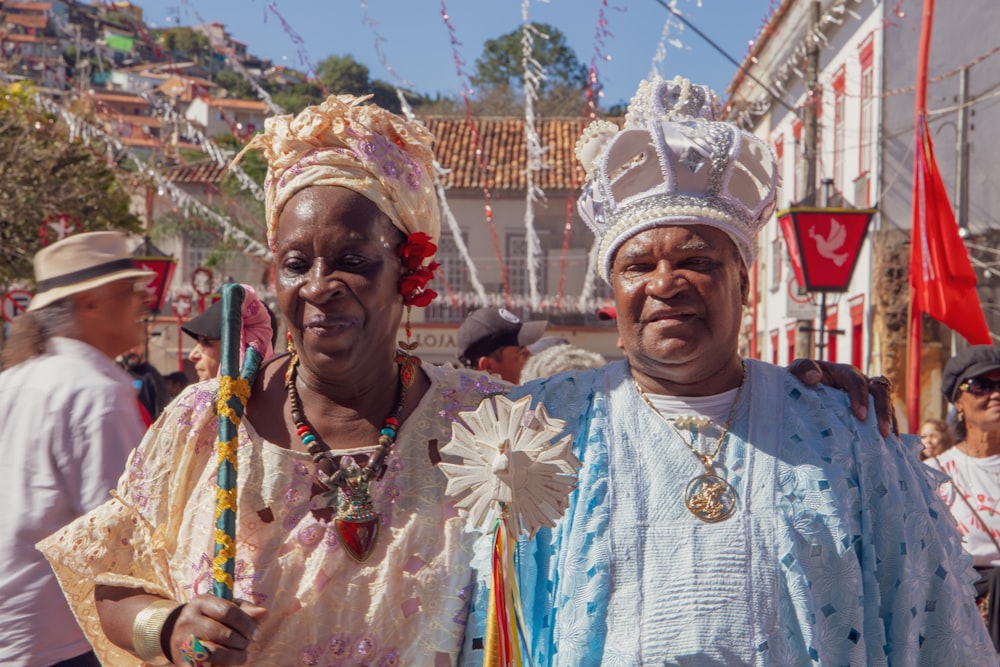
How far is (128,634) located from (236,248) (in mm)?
30674

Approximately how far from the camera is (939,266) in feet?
30.2

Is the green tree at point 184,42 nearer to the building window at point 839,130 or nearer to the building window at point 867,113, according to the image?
the building window at point 839,130

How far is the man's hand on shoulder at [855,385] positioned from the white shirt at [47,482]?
201 cm

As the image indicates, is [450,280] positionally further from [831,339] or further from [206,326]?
[206,326]

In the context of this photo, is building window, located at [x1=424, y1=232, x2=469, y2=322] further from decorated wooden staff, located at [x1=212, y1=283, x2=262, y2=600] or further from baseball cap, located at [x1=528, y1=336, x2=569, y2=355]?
decorated wooden staff, located at [x1=212, y1=283, x2=262, y2=600]

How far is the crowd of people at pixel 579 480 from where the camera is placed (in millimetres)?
2627

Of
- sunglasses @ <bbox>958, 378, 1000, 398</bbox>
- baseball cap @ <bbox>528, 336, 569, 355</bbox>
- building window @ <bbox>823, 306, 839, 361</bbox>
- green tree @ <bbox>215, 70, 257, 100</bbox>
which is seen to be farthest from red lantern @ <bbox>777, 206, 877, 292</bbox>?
green tree @ <bbox>215, 70, 257, 100</bbox>

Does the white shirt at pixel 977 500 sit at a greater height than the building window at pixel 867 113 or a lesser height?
lesser

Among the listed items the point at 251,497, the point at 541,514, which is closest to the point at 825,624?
the point at 541,514

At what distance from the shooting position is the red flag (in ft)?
29.6

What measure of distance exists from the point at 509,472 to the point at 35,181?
17.9m

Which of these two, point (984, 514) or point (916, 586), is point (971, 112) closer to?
point (984, 514)

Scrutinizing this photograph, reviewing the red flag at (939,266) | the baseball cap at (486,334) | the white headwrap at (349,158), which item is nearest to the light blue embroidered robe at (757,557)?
the white headwrap at (349,158)

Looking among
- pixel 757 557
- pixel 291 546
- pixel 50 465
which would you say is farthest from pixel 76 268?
pixel 757 557
